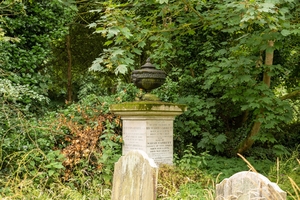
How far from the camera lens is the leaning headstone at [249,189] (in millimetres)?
1880

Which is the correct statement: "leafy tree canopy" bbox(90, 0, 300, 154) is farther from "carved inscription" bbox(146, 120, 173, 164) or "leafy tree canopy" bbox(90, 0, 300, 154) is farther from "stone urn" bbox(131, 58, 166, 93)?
"carved inscription" bbox(146, 120, 173, 164)

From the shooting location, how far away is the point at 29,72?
6781 millimetres

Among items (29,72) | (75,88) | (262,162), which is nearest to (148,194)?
(29,72)

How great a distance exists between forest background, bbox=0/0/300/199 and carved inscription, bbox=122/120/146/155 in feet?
0.53

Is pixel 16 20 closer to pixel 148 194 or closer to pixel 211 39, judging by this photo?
pixel 211 39

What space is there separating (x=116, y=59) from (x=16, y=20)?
2479 mm

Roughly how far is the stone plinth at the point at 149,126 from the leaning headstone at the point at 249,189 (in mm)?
3601

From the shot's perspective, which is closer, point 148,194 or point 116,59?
point 148,194

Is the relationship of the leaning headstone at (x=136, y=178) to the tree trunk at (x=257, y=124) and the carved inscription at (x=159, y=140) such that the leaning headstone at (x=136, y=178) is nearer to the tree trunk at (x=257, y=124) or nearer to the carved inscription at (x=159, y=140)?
the carved inscription at (x=159, y=140)

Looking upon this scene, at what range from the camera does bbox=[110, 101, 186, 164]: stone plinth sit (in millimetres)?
5809

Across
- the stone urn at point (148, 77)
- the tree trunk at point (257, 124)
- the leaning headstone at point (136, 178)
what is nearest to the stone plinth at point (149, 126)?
the stone urn at point (148, 77)

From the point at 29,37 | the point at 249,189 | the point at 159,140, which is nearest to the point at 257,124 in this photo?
the point at 159,140

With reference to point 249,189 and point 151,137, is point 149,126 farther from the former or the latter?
point 249,189

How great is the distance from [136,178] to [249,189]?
0.81 metres
